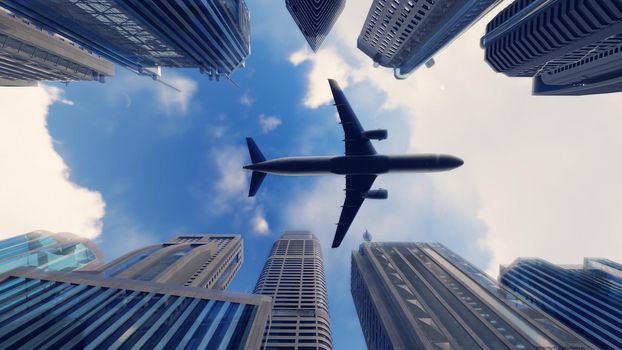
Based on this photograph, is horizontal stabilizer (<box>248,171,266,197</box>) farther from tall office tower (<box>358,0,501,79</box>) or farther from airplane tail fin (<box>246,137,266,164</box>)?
tall office tower (<box>358,0,501,79</box>)

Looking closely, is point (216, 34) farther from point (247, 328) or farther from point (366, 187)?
point (247, 328)

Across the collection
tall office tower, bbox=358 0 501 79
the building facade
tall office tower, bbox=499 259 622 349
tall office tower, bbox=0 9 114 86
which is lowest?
tall office tower, bbox=499 259 622 349

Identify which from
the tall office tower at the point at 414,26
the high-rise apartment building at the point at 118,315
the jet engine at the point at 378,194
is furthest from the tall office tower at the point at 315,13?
the high-rise apartment building at the point at 118,315

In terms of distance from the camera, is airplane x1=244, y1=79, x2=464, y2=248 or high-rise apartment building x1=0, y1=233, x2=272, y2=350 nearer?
airplane x1=244, y1=79, x2=464, y2=248

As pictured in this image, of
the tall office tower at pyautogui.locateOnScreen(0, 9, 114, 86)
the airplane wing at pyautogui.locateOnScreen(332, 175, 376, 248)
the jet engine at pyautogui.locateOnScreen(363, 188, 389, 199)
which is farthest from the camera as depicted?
the tall office tower at pyautogui.locateOnScreen(0, 9, 114, 86)

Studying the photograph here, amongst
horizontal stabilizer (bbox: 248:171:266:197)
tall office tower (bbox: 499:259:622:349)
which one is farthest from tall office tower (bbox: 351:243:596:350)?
horizontal stabilizer (bbox: 248:171:266:197)
